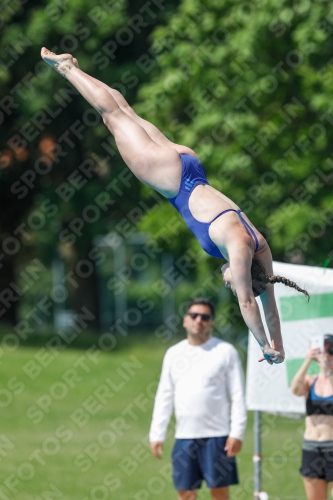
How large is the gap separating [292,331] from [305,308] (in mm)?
258

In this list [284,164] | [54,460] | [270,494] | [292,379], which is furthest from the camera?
[284,164]

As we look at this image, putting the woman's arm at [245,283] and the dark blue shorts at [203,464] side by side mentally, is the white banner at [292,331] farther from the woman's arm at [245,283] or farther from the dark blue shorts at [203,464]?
the woman's arm at [245,283]

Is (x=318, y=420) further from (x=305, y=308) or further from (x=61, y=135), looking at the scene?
(x=61, y=135)

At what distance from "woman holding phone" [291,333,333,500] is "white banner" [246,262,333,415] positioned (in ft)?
0.67

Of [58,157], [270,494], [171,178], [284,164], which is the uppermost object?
[58,157]

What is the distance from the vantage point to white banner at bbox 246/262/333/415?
8.59 m

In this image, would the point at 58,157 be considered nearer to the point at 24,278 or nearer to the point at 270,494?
the point at 24,278

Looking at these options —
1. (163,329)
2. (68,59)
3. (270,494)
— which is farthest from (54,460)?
(163,329)

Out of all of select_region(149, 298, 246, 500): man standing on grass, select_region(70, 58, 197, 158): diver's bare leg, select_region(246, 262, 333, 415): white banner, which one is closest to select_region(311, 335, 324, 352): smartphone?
select_region(246, 262, 333, 415): white banner

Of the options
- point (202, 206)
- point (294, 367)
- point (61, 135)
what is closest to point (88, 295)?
point (61, 135)

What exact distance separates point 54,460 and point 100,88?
765 centimetres

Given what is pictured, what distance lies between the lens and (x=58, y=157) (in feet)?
81.7

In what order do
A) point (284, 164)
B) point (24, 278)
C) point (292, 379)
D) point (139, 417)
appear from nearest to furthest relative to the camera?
point (292, 379) < point (284, 164) < point (139, 417) < point (24, 278)

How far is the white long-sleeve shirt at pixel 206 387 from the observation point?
332 inches
